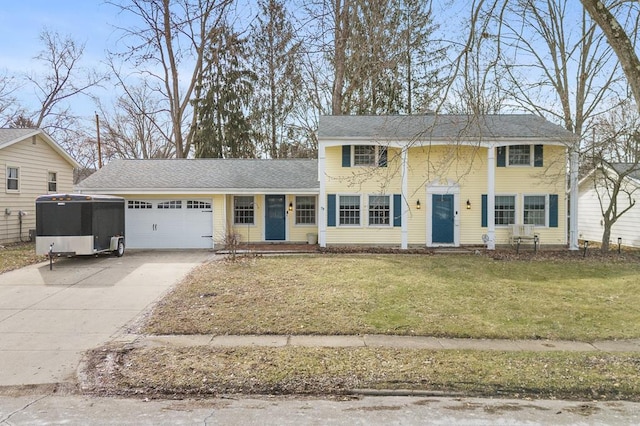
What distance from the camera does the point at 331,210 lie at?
56.0ft

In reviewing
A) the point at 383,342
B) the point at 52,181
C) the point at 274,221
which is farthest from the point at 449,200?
the point at 52,181

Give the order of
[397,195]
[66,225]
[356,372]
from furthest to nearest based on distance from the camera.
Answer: [397,195] < [66,225] < [356,372]

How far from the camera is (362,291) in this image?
963cm

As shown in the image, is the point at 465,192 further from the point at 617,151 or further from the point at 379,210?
the point at 617,151

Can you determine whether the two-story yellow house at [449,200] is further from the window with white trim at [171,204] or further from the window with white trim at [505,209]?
the window with white trim at [171,204]

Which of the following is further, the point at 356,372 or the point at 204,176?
the point at 204,176

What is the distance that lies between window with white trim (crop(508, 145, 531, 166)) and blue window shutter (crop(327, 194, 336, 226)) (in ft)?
23.8

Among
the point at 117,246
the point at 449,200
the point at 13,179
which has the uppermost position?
the point at 13,179

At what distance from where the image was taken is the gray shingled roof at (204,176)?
1716 cm

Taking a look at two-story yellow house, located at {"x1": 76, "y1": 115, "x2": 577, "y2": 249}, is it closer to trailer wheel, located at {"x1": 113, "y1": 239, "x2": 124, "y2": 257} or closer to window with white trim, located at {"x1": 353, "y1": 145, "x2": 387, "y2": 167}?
window with white trim, located at {"x1": 353, "y1": 145, "x2": 387, "y2": 167}

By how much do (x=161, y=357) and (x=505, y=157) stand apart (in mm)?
15454

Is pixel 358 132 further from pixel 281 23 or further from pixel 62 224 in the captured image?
pixel 281 23

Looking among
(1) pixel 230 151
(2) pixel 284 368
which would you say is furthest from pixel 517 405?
(1) pixel 230 151

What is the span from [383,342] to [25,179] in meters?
19.9
